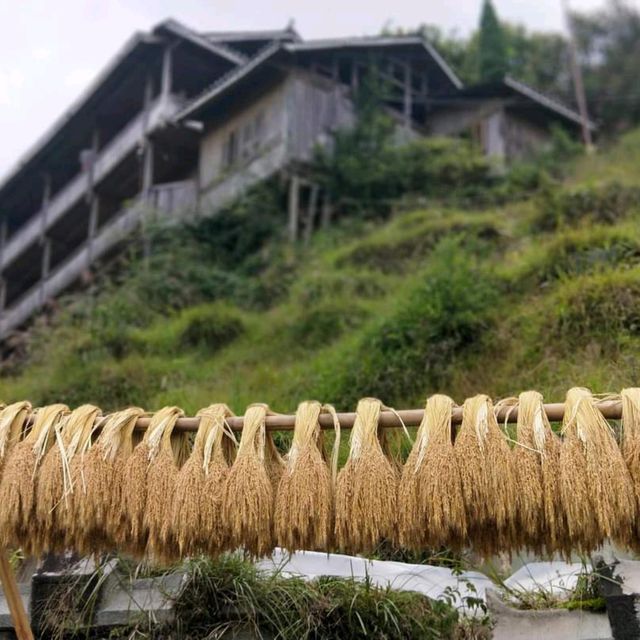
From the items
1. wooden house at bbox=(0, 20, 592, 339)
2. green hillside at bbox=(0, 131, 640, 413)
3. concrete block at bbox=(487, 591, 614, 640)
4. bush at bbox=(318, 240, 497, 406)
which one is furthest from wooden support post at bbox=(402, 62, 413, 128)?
concrete block at bbox=(487, 591, 614, 640)

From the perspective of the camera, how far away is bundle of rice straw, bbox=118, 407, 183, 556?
3.50 meters

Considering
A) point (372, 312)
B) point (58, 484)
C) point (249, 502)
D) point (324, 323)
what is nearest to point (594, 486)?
point (249, 502)

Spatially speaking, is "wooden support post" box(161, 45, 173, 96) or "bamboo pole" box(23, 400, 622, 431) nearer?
"bamboo pole" box(23, 400, 622, 431)

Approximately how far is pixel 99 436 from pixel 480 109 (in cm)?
1839

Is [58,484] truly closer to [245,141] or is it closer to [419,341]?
[419,341]

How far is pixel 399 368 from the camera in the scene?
29.2 feet

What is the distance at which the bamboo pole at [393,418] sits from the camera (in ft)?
11.4

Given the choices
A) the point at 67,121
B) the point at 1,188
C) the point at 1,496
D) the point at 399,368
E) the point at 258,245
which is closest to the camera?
the point at 1,496

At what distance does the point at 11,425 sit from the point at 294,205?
13441 millimetres

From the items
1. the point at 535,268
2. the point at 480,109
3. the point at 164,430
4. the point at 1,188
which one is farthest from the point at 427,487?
the point at 1,188

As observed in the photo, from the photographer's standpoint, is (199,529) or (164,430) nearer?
(199,529)

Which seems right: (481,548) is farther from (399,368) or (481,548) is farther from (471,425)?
(399,368)

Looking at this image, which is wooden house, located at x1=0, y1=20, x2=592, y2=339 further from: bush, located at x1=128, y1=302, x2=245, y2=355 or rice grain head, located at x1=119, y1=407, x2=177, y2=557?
rice grain head, located at x1=119, y1=407, x2=177, y2=557

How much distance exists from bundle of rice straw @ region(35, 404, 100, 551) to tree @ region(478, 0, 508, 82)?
21.8m
